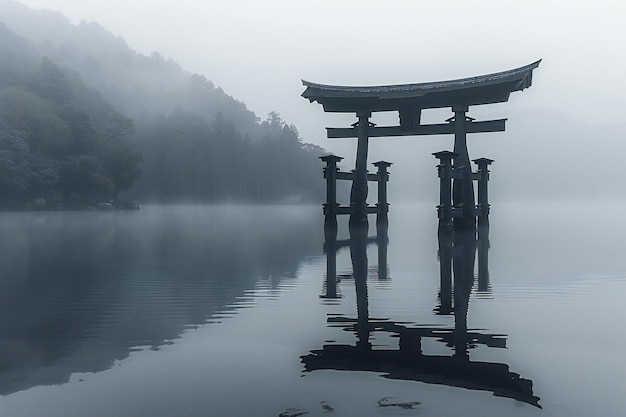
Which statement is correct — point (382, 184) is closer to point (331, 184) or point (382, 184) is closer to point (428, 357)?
point (331, 184)

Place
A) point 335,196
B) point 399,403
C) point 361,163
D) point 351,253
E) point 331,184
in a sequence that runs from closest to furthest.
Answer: point 399,403 < point 351,253 < point 361,163 < point 335,196 < point 331,184

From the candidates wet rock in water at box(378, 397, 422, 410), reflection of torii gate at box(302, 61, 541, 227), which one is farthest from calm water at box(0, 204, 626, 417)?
reflection of torii gate at box(302, 61, 541, 227)

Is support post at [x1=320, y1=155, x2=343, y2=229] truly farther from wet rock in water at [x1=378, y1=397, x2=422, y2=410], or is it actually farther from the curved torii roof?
wet rock in water at [x1=378, y1=397, x2=422, y2=410]

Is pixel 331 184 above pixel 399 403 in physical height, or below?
above

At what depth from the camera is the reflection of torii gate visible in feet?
59.1

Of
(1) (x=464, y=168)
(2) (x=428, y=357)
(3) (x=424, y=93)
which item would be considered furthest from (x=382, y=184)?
(2) (x=428, y=357)

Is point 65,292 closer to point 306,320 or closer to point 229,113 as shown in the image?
point 306,320

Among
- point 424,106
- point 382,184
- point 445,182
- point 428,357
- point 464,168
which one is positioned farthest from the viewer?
point 382,184

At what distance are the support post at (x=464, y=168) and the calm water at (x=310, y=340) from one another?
25.7 ft

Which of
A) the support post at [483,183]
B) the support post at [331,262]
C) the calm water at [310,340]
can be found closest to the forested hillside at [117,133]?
the support post at [331,262]

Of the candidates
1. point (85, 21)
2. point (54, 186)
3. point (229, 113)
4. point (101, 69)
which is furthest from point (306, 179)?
point (85, 21)

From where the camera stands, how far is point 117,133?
58.3 metres

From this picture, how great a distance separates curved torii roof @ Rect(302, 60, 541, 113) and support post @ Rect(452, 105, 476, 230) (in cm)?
50

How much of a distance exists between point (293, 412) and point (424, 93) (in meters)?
16.6
